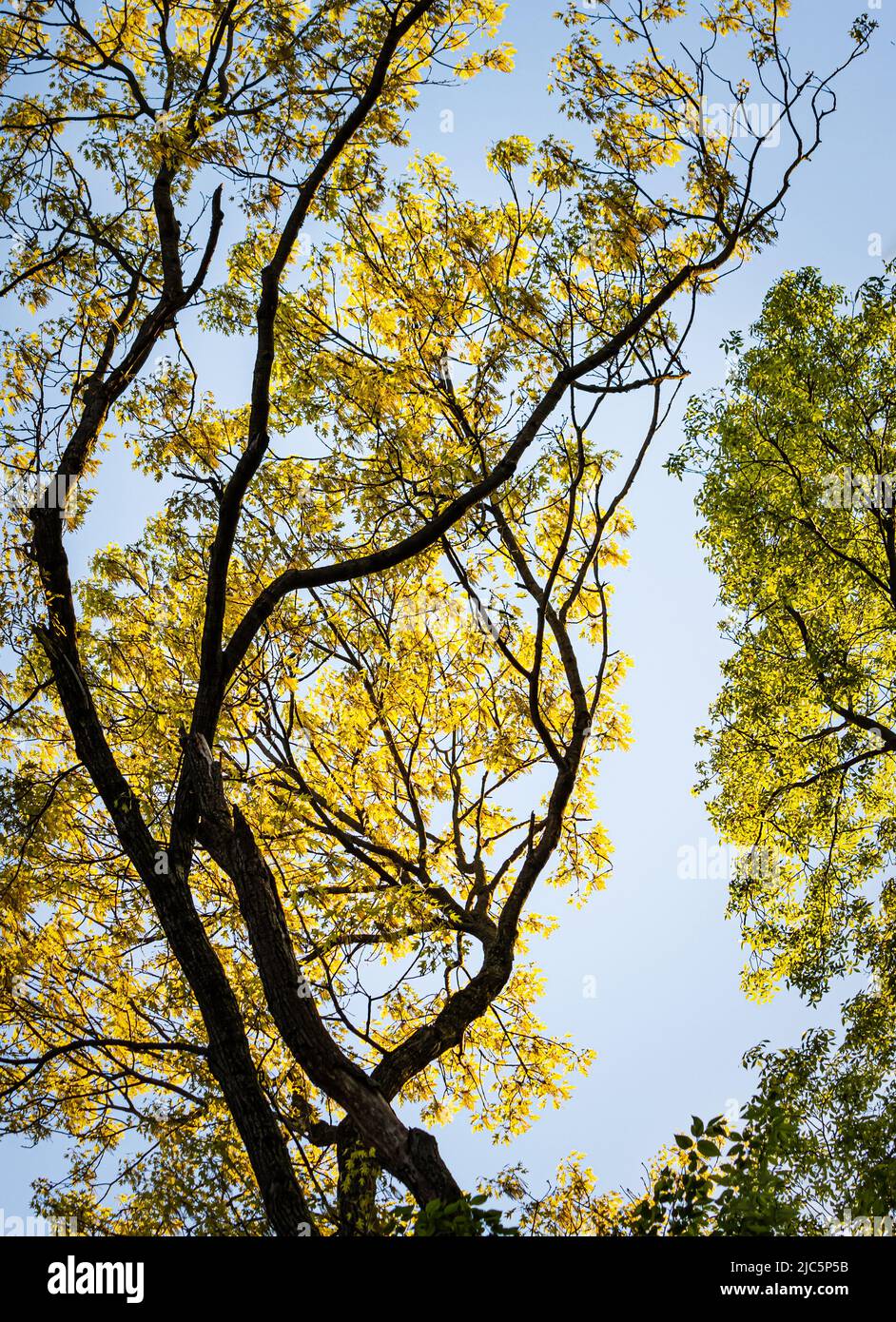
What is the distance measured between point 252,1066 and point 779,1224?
310cm

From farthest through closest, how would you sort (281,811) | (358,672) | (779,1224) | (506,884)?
(506,884)
(358,672)
(281,811)
(779,1224)

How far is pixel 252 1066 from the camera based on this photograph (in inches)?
220

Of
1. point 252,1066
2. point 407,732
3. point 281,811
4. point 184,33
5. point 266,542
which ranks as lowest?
point 252,1066

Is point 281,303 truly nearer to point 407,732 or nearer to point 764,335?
point 407,732

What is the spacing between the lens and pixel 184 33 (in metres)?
8.06

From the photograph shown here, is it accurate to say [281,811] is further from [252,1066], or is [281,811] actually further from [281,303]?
[281,303]

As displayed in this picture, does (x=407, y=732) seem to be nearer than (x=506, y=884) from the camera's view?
Yes

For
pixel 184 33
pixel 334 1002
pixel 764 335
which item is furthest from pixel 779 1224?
pixel 764 335

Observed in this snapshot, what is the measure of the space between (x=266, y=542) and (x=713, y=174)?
511 centimetres

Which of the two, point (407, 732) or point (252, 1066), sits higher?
point (407, 732)

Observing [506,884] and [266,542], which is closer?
[266,542]
